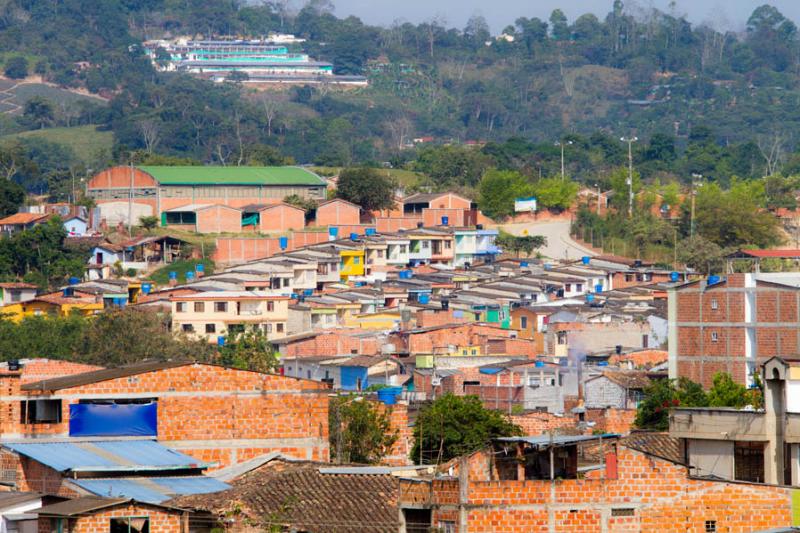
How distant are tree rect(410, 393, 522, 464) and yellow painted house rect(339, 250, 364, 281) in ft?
103

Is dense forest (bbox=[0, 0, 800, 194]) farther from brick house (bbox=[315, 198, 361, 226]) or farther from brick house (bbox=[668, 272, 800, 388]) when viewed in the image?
brick house (bbox=[668, 272, 800, 388])

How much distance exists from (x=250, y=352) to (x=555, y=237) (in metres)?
28.8

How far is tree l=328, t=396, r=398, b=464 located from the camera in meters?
21.4

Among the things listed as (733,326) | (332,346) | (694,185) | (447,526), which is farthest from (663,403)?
(694,185)

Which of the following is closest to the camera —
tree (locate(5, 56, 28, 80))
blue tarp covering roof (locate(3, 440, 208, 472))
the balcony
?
the balcony

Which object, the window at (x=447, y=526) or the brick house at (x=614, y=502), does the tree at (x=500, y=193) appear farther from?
the window at (x=447, y=526)

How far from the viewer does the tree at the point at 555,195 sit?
6856 cm

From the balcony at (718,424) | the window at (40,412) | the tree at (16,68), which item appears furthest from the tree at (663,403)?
the tree at (16,68)

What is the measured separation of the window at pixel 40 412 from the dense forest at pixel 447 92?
206 ft

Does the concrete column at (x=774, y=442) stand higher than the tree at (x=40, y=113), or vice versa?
the tree at (x=40, y=113)

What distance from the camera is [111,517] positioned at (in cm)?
1431

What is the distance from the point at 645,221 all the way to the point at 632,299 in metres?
16.6

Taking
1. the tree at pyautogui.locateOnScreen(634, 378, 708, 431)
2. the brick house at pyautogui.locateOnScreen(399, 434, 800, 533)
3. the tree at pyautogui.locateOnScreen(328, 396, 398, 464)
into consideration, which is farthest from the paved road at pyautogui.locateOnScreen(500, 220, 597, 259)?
the brick house at pyautogui.locateOnScreen(399, 434, 800, 533)

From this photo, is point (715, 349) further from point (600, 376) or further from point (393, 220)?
point (393, 220)
